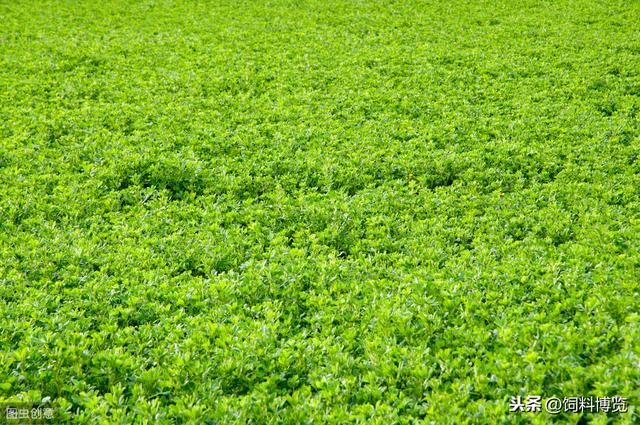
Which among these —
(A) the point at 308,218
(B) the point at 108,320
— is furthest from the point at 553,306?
(B) the point at 108,320

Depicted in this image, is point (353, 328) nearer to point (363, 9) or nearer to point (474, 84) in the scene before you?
point (474, 84)

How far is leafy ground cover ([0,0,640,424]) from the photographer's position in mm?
4047

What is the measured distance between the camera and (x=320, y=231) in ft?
19.9

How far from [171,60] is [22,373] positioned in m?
8.23

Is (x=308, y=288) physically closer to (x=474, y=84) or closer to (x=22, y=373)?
(x=22, y=373)

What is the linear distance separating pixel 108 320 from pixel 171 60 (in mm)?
7660

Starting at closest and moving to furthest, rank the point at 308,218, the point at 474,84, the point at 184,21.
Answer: the point at 308,218 < the point at 474,84 < the point at 184,21

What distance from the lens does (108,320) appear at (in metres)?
4.69

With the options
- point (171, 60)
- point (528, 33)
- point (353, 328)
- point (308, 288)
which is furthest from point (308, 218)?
point (528, 33)

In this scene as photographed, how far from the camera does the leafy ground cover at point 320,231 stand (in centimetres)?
405

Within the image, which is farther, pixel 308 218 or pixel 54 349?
pixel 308 218

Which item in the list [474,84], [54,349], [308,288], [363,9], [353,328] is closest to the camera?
[54,349]

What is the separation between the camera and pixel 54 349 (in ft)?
14.0

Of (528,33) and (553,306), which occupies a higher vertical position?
(528,33)
